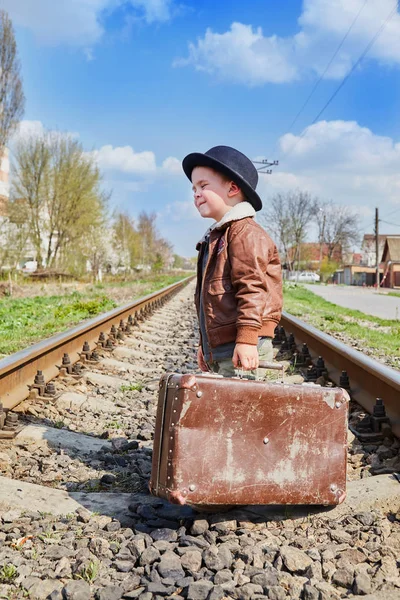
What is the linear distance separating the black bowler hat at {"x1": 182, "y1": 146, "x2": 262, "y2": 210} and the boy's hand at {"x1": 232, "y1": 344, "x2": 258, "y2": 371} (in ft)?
2.28

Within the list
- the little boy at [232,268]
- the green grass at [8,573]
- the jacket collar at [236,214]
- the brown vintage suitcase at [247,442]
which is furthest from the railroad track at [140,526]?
the jacket collar at [236,214]

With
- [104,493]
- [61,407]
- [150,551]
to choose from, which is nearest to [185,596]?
[150,551]

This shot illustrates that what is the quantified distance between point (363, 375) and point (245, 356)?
2.54m

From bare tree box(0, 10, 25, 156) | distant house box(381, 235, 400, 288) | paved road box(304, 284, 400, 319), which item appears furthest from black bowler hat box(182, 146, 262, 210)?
distant house box(381, 235, 400, 288)

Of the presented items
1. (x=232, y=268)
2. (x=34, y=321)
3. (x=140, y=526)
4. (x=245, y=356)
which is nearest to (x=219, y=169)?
(x=232, y=268)

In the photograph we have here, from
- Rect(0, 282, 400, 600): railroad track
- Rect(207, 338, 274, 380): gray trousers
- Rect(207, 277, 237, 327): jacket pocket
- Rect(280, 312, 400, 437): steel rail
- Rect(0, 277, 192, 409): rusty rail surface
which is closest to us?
Rect(0, 282, 400, 600): railroad track

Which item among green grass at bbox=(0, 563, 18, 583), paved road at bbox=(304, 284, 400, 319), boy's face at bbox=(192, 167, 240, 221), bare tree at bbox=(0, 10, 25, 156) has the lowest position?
paved road at bbox=(304, 284, 400, 319)

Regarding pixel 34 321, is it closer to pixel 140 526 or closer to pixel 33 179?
pixel 140 526

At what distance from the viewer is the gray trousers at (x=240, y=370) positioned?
9.57 ft

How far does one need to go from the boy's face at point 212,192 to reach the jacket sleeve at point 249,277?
187mm

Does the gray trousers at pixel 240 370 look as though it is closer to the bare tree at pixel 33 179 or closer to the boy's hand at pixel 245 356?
the boy's hand at pixel 245 356

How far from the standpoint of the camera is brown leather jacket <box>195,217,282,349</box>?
8.89 feet

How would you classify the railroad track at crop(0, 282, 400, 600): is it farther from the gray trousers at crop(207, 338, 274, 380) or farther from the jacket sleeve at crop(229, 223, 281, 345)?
the jacket sleeve at crop(229, 223, 281, 345)

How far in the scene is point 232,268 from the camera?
2.78m
